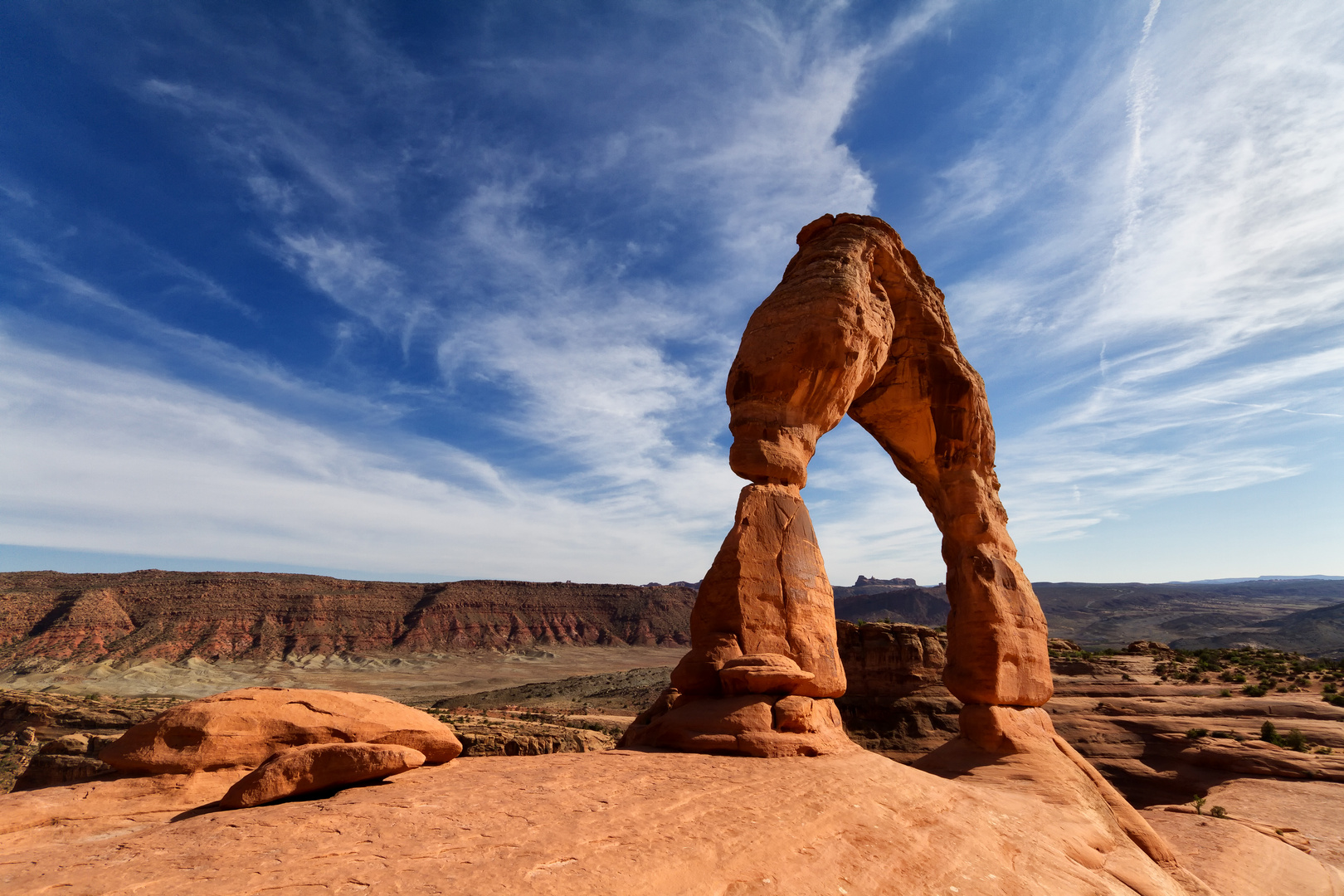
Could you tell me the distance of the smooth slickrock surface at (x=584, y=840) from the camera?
322 centimetres

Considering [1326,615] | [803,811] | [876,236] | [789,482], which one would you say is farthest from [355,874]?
[1326,615]

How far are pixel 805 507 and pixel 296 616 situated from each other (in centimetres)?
7407

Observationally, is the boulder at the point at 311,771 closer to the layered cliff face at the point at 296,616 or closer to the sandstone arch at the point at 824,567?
the sandstone arch at the point at 824,567

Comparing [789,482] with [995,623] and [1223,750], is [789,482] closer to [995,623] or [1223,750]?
[995,623]

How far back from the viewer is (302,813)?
411 cm

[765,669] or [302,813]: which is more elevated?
[765,669]

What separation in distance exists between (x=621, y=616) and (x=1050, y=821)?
270 feet

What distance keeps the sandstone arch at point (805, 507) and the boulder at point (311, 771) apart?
2950 mm

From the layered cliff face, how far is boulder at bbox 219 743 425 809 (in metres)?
67.1

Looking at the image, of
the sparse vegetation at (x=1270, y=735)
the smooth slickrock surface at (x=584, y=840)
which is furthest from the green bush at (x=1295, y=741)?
the smooth slickrock surface at (x=584, y=840)

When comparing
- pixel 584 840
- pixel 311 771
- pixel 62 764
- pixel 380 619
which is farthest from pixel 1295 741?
pixel 380 619

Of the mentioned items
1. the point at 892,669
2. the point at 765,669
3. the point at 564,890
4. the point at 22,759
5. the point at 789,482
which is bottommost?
the point at 22,759

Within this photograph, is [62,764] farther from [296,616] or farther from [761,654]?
[296,616]

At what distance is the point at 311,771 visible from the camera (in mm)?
4629
